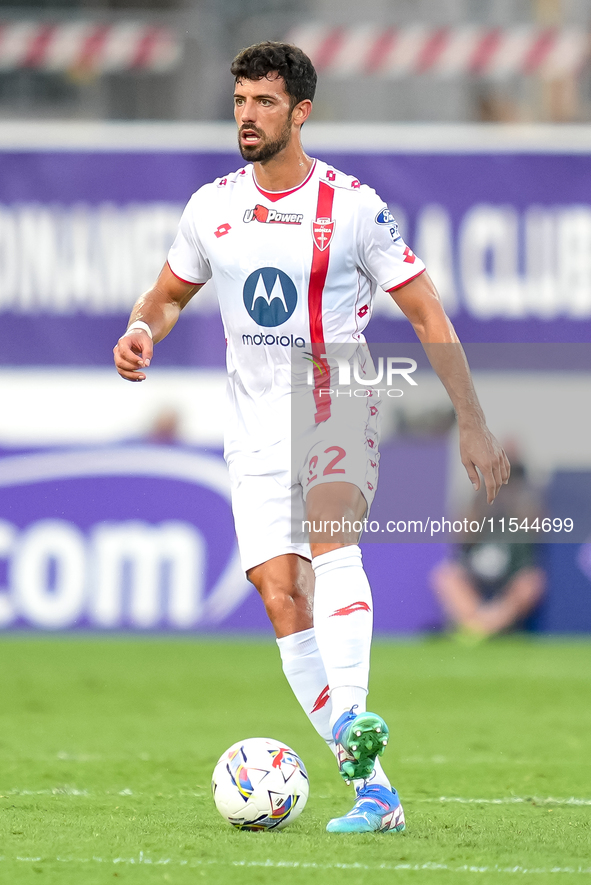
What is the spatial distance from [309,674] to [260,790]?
1.48ft

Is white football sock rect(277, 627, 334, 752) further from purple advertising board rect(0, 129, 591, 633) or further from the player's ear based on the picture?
purple advertising board rect(0, 129, 591, 633)

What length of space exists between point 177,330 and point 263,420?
6775 mm

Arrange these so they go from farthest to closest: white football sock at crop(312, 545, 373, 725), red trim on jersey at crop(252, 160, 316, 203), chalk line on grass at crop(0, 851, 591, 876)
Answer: red trim on jersey at crop(252, 160, 316, 203) → white football sock at crop(312, 545, 373, 725) → chalk line on grass at crop(0, 851, 591, 876)

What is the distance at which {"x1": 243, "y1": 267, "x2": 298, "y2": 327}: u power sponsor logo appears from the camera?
457cm

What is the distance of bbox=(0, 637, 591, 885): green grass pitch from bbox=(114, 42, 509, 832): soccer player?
505mm

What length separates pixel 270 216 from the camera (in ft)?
15.2

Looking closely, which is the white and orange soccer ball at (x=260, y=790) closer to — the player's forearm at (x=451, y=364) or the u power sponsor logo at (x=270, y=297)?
the player's forearm at (x=451, y=364)

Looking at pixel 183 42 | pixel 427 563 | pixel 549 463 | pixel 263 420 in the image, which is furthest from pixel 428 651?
pixel 263 420

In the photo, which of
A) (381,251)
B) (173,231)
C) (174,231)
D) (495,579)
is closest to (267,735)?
(381,251)

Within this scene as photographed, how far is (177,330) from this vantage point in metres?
11.3

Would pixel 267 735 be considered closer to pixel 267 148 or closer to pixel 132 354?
pixel 132 354

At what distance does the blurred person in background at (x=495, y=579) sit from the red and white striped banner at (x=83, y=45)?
4720 mm

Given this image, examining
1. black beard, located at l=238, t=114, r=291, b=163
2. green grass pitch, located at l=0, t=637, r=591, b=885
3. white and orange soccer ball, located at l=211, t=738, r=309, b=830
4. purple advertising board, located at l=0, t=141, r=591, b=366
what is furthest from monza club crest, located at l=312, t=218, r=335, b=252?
purple advertising board, located at l=0, t=141, r=591, b=366

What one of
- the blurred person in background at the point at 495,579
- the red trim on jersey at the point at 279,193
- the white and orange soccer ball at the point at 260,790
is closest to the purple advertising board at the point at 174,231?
the blurred person in background at the point at 495,579
